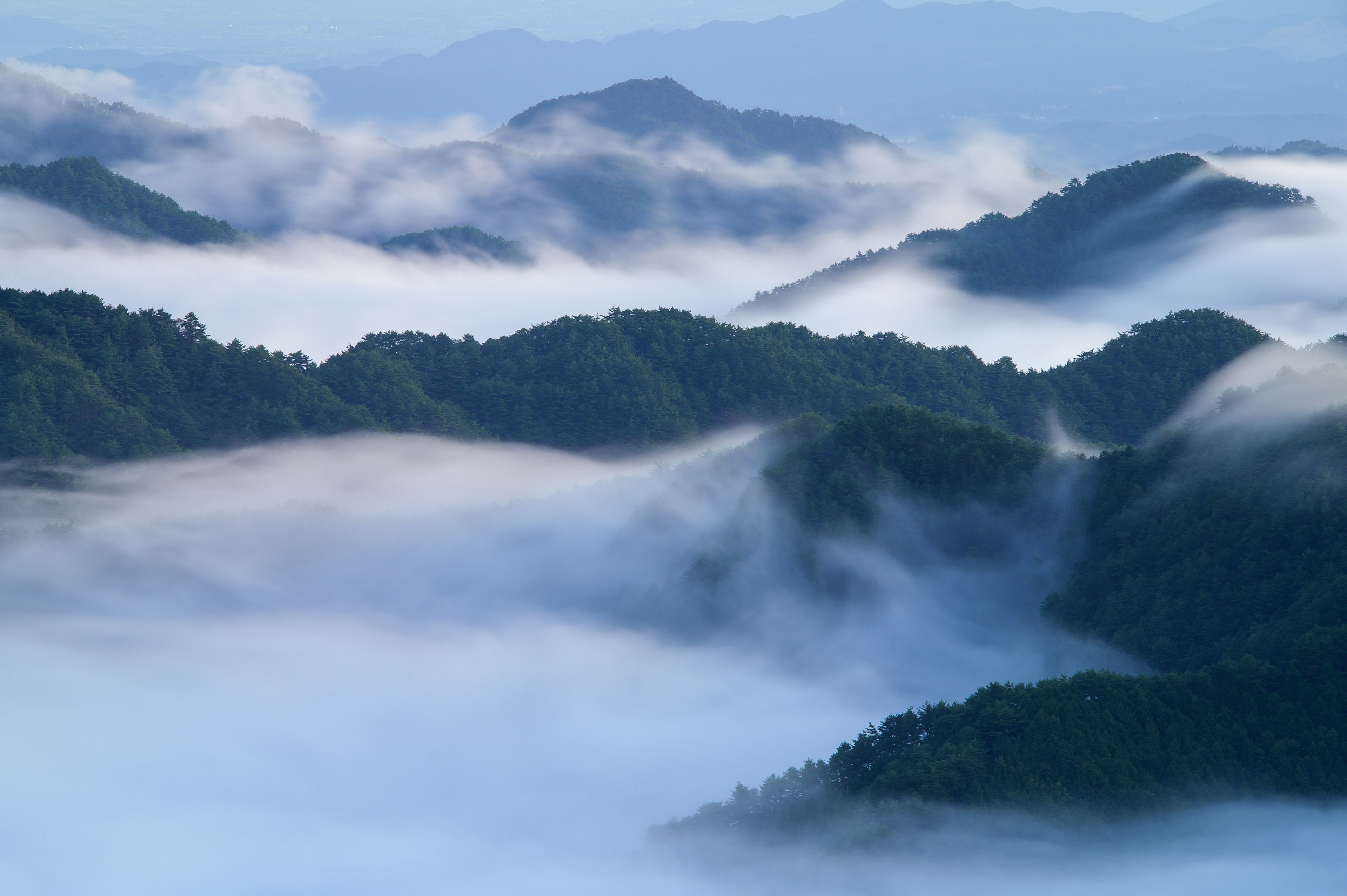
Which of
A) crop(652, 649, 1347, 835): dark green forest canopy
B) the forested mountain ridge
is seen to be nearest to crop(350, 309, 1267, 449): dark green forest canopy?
the forested mountain ridge

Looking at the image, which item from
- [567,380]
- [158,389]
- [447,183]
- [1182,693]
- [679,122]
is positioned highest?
[679,122]

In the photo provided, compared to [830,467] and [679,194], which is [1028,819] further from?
[679,194]

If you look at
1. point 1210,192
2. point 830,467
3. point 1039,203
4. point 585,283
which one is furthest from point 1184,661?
point 585,283

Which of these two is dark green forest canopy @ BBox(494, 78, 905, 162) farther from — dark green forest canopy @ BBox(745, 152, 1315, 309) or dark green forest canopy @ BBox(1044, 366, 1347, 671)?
dark green forest canopy @ BBox(1044, 366, 1347, 671)

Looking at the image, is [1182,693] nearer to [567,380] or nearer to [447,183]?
[567,380]

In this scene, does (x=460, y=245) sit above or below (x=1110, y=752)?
above

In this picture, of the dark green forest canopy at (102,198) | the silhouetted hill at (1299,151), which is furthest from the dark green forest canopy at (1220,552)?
the silhouetted hill at (1299,151)

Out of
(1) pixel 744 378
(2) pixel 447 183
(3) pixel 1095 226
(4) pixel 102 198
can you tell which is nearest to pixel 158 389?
(1) pixel 744 378
